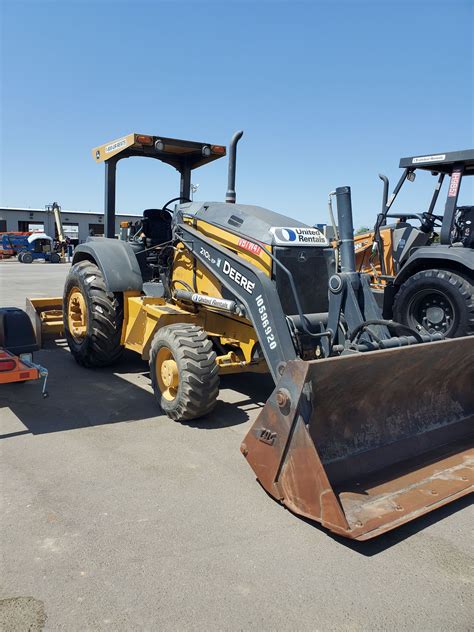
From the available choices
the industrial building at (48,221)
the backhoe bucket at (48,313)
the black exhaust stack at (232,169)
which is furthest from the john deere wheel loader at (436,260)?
the industrial building at (48,221)

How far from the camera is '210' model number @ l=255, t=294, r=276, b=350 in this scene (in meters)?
4.16

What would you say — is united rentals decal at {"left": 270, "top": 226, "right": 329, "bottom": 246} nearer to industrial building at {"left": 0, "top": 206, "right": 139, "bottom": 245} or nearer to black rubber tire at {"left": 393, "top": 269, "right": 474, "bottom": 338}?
black rubber tire at {"left": 393, "top": 269, "right": 474, "bottom": 338}

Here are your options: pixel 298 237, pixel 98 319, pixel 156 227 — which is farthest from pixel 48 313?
pixel 298 237

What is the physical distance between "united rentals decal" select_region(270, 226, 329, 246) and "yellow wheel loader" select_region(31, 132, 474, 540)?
0.01 meters

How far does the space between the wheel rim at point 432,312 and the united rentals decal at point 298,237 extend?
242 cm

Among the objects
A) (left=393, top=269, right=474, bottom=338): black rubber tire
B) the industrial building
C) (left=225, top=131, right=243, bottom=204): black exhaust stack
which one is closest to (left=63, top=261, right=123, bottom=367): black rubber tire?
(left=225, top=131, right=243, bottom=204): black exhaust stack

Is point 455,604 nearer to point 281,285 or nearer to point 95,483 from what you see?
point 95,483

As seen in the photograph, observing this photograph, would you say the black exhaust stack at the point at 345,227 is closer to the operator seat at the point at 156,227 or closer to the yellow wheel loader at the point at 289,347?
the yellow wheel loader at the point at 289,347

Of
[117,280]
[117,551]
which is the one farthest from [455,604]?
[117,280]

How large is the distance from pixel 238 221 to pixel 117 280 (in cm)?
170

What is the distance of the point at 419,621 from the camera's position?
2.39 m

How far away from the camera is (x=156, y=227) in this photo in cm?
646

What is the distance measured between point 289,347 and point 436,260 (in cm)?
376

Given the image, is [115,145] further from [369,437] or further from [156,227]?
[369,437]
